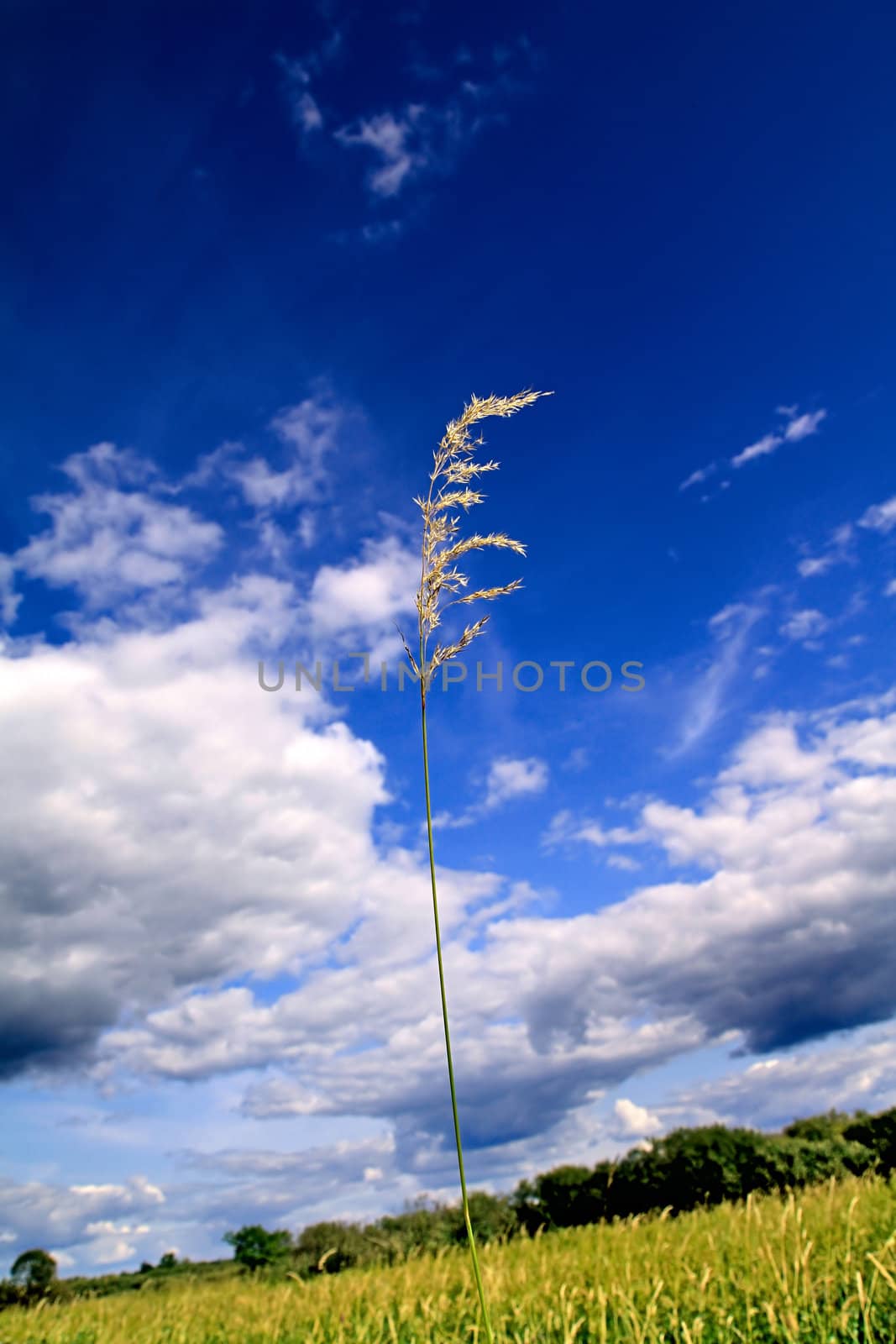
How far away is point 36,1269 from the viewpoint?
1364cm

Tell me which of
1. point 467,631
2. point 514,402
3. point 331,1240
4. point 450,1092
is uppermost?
point 514,402

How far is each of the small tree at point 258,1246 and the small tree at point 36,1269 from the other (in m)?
2.83

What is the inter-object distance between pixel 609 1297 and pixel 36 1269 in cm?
1296

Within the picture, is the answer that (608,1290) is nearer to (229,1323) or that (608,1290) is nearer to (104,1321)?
(229,1323)

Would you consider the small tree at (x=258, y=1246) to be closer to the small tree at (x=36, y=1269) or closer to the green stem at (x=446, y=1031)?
the small tree at (x=36, y=1269)

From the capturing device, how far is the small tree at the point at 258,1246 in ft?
47.4

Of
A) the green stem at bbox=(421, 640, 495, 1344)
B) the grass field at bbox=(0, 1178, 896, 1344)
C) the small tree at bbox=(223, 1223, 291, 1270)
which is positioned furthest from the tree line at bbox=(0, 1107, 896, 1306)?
the green stem at bbox=(421, 640, 495, 1344)

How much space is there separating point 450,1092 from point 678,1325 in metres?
3.24

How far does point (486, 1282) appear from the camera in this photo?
6.39 m

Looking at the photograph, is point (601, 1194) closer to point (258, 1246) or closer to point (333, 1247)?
point (333, 1247)

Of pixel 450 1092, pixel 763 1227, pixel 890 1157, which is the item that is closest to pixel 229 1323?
pixel 763 1227

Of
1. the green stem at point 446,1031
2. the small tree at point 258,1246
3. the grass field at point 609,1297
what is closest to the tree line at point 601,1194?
the small tree at point 258,1246

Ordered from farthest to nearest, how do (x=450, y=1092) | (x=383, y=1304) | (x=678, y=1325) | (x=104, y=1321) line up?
(x=104, y=1321) → (x=383, y=1304) → (x=678, y=1325) → (x=450, y=1092)

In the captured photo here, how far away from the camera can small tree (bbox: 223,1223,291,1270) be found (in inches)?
569
